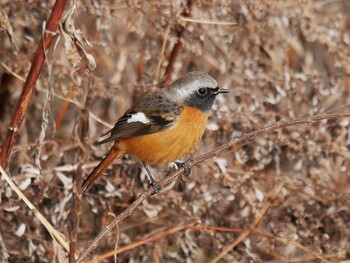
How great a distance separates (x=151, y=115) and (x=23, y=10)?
1381mm

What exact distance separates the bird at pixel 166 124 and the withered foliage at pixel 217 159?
203 millimetres

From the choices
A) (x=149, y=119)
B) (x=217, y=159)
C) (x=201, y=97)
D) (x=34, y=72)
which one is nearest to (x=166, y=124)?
(x=149, y=119)

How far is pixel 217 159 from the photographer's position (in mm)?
4480

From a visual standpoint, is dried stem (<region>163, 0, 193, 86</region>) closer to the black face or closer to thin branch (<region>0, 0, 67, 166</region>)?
the black face

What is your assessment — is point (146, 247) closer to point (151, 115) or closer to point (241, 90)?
point (151, 115)

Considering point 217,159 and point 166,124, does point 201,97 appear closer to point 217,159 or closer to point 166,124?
point 166,124

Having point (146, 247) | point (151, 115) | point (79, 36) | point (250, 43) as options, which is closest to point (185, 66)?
point (250, 43)

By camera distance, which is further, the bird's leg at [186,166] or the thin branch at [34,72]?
the bird's leg at [186,166]

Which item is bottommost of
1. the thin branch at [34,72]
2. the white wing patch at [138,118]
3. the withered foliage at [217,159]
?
the withered foliage at [217,159]

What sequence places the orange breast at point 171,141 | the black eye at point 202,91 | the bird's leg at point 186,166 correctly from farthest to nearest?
the black eye at point 202,91
the orange breast at point 171,141
the bird's leg at point 186,166

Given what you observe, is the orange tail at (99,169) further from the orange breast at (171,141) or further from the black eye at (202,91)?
the black eye at (202,91)

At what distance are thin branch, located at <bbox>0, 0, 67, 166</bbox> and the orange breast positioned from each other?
95cm

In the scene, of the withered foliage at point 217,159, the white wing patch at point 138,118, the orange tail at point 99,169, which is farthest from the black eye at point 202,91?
the orange tail at point 99,169

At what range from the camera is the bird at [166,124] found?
431cm
